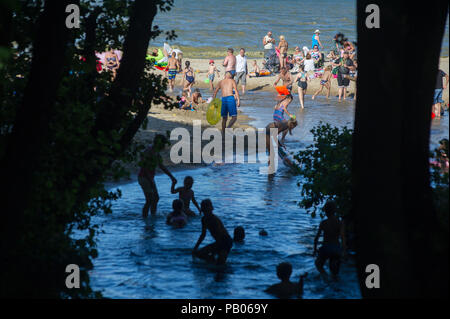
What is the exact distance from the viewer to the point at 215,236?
966cm

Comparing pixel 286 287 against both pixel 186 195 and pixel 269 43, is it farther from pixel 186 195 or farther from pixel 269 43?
pixel 269 43

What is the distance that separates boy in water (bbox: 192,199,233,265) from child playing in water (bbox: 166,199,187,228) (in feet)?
5.96

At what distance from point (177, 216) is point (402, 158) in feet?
24.1

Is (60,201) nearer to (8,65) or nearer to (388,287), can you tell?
(8,65)

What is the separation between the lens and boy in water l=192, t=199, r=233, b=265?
960 cm

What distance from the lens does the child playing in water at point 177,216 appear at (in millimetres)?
11594

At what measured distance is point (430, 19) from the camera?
15.5 feet

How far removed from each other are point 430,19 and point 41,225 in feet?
13.1

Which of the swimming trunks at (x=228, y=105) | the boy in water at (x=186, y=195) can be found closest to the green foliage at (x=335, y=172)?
the boy in water at (x=186, y=195)

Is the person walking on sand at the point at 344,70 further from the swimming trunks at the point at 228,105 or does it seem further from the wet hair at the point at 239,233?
the wet hair at the point at 239,233

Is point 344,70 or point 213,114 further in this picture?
point 344,70

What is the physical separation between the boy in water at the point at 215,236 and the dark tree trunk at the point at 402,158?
16.1 ft

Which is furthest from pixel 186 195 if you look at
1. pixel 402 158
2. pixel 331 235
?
pixel 402 158
